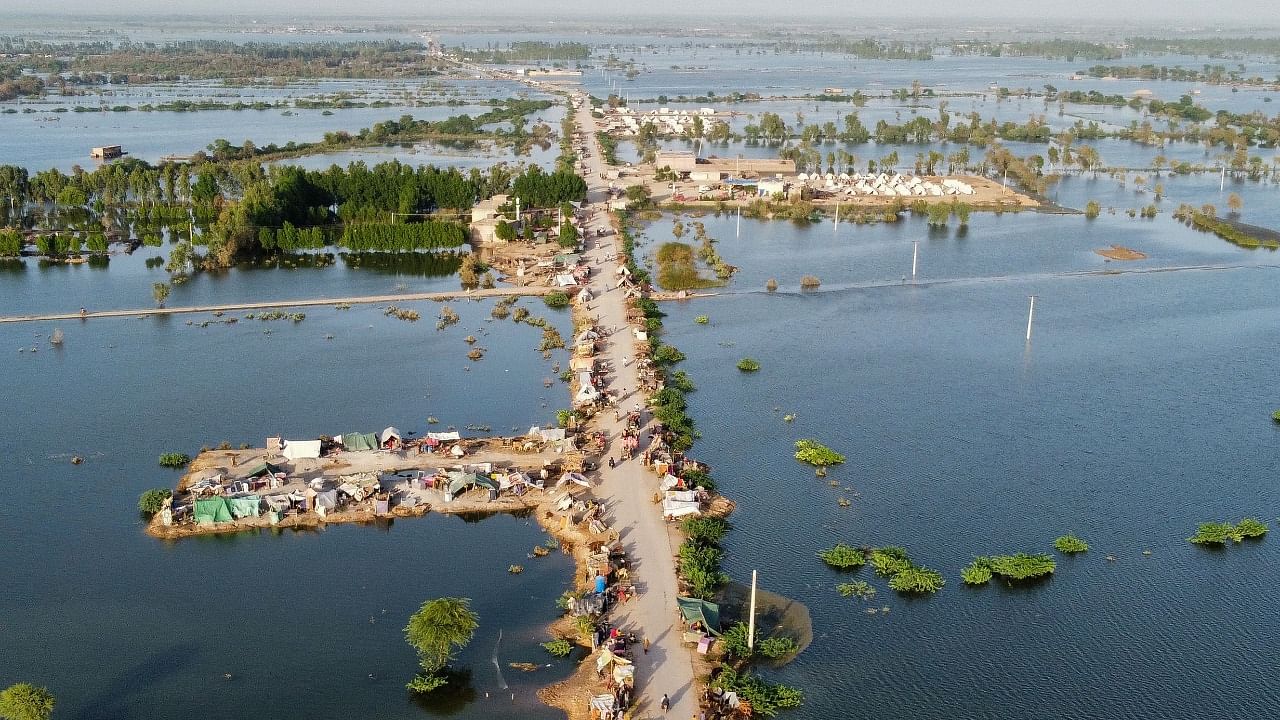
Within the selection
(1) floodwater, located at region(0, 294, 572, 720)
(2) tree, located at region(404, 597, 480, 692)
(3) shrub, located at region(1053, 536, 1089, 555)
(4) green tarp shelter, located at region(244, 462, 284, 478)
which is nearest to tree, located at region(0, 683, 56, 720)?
(1) floodwater, located at region(0, 294, 572, 720)

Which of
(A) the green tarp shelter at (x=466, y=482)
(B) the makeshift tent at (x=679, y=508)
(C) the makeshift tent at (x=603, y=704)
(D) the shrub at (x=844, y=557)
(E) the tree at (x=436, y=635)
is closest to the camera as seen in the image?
(C) the makeshift tent at (x=603, y=704)

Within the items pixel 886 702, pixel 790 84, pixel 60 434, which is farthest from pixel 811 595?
pixel 790 84

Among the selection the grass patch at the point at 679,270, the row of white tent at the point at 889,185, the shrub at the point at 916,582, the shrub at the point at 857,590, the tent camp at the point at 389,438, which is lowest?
the shrub at the point at 857,590

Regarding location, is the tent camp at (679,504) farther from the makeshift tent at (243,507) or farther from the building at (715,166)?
the building at (715,166)

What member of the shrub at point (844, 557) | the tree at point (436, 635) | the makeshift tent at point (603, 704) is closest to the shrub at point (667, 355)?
the shrub at point (844, 557)

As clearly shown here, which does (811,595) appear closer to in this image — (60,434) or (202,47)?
(60,434)

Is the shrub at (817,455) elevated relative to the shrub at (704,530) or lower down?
elevated
